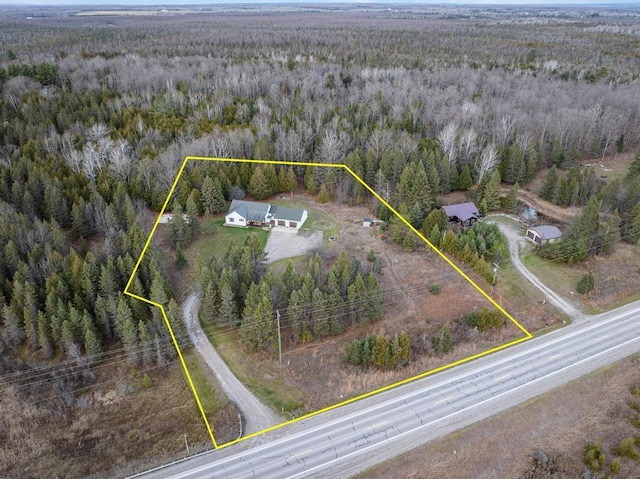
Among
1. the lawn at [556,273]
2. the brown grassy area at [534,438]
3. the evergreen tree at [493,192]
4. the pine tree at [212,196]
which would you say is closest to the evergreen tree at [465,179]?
the evergreen tree at [493,192]

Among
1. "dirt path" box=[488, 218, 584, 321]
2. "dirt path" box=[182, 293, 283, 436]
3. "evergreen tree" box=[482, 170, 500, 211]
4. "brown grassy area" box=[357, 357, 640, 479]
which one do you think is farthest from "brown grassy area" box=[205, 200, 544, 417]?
"evergreen tree" box=[482, 170, 500, 211]

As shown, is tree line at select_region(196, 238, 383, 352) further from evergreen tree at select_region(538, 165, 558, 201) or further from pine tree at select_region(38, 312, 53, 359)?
evergreen tree at select_region(538, 165, 558, 201)

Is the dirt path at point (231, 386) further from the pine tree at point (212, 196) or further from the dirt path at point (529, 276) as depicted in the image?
the dirt path at point (529, 276)

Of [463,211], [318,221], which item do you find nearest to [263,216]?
[318,221]

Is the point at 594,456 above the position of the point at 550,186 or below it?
below

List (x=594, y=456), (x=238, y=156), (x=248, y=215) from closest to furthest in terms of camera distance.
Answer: (x=594, y=456) < (x=248, y=215) < (x=238, y=156)

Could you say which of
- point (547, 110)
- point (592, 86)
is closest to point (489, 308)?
point (547, 110)

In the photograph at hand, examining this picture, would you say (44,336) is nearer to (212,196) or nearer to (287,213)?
(212,196)

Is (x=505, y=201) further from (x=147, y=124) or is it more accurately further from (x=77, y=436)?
(x=147, y=124)
